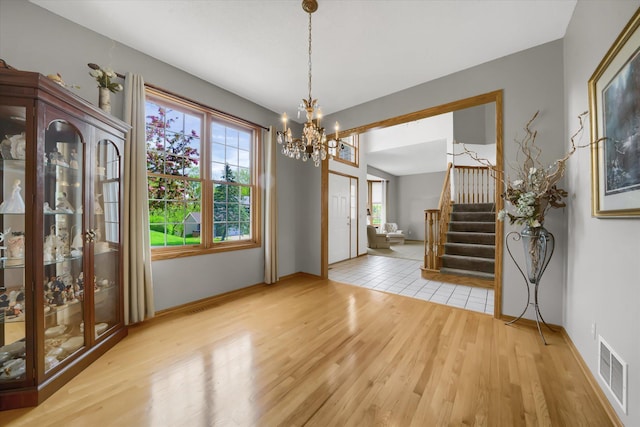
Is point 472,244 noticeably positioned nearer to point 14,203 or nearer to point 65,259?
point 65,259

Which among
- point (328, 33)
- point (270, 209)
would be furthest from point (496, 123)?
point (270, 209)

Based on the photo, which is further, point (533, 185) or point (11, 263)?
point (533, 185)

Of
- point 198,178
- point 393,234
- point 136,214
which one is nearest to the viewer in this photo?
point 136,214

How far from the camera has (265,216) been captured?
3881mm

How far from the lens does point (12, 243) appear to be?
1578 millimetres

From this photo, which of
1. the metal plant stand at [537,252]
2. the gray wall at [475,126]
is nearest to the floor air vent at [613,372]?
the metal plant stand at [537,252]

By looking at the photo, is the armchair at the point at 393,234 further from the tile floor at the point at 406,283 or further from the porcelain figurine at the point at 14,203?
the porcelain figurine at the point at 14,203

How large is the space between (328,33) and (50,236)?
2.88 metres

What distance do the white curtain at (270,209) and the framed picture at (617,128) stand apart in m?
3.51

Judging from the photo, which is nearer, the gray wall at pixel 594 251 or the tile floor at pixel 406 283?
the gray wall at pixel 594 251

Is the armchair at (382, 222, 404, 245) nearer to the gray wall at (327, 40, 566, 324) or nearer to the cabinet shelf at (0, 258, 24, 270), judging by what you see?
the gray wall at (327, 40, 566, 324)

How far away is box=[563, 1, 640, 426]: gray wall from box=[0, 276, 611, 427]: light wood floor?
0.38 m

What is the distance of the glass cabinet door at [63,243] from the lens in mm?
1647

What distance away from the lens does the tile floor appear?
3.23m
